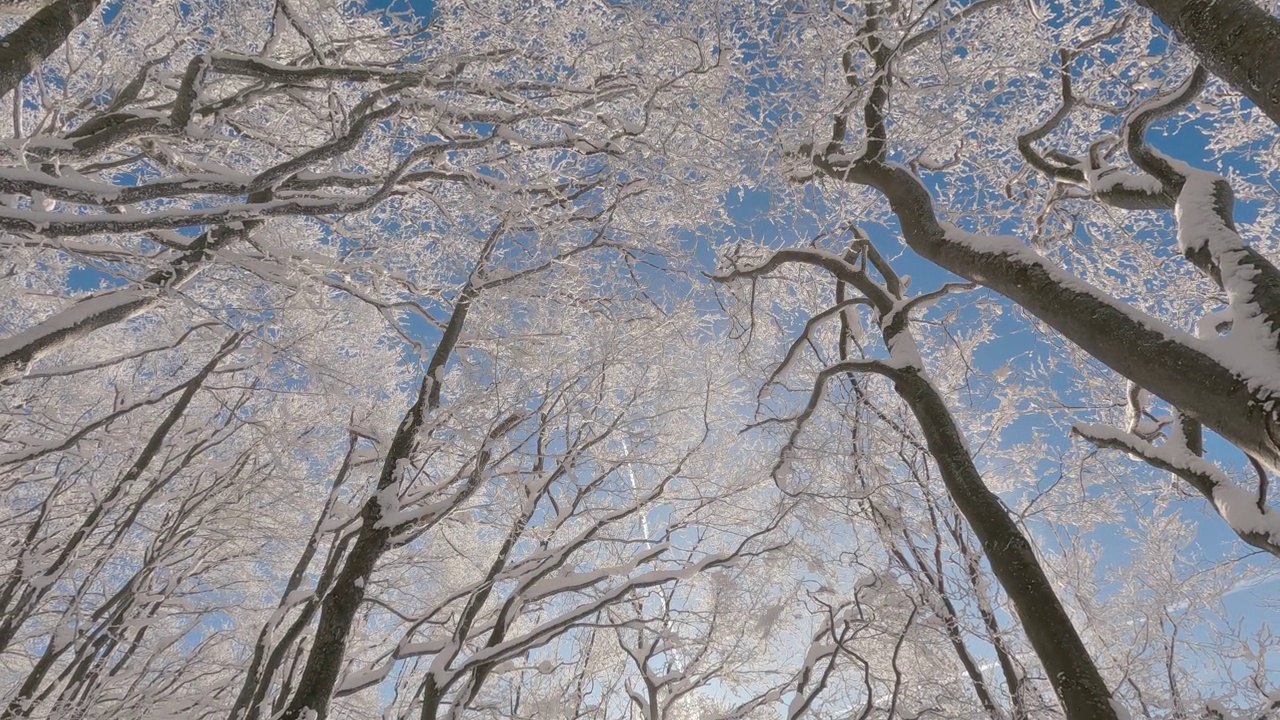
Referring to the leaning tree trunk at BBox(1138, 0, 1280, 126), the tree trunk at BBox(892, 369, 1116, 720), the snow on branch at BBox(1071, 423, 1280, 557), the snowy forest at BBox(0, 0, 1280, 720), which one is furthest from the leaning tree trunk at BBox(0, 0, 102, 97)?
the snow on branch at BBox(1071, 423, 1280, 557)

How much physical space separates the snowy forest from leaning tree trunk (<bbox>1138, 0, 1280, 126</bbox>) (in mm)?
16

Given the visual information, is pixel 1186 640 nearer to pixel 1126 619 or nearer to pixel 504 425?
pixel 1126 619

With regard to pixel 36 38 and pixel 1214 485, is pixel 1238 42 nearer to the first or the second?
pixel 1214 485

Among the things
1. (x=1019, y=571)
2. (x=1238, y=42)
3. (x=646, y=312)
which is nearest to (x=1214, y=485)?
(x=1019, y=571)

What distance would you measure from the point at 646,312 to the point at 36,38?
4.90 meters

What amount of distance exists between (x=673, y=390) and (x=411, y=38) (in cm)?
428

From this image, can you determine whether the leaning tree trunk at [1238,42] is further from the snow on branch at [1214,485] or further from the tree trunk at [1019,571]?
the tree trunk at [1019,571]

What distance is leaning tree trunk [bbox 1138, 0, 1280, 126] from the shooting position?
1.98 meters

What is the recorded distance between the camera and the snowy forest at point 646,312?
3145 millimetres

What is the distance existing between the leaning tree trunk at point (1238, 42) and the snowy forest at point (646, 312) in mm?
16

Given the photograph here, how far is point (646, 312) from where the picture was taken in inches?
265

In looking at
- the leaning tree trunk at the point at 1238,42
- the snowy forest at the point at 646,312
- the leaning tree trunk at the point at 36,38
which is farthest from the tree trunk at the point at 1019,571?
the leaning tree trunk at the point at 36,38

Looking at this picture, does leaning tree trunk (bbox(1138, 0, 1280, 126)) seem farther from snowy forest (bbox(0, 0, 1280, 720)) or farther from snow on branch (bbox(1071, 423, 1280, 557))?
snow on branch (bbox(1071, 423, 1280, 557))

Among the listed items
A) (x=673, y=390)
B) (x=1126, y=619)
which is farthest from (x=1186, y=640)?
(x=673, y=390)
